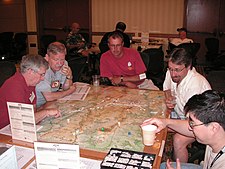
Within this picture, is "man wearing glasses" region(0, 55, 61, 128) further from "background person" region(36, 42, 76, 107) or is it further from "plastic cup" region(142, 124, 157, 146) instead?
"plastic cup" region(142, 124, 157, 146)

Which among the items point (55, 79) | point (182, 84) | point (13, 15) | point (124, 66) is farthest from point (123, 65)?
point (13, 15)

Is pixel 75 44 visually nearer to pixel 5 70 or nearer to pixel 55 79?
pixel 5 70

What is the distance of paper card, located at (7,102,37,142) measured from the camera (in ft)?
5.28

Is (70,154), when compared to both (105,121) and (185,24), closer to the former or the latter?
(105,121)

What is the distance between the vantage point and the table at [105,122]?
64.7 inches

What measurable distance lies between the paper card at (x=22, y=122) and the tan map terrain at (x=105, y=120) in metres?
0.10

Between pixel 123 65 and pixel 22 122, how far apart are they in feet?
6.60

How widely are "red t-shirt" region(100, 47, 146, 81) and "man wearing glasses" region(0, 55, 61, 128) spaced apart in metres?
1.46

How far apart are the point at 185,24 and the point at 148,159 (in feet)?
23.1

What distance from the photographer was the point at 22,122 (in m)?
1.66

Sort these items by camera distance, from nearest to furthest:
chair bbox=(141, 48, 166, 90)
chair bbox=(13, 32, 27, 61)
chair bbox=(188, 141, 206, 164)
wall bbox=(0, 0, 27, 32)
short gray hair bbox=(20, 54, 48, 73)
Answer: short gray hair bbox=(20, 54, 48, 73) → chair bbox=(188, 141, 206, 164) → chair bbox=(141, 48, 166, 90) → chair bbox=(13, 32, 27, 61) → wall bbox=(0, 0, 27, 32)

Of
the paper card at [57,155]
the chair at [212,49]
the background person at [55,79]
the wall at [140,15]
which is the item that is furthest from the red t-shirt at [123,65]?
the wall at [140,15]

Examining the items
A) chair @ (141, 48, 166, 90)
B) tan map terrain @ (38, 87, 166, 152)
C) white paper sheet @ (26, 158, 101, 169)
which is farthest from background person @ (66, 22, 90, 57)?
white paper sheet @ (26, 158, 101, 169)

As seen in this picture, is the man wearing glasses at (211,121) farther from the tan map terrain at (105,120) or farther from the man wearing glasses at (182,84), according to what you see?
the man wearing glasses at (182,84)
